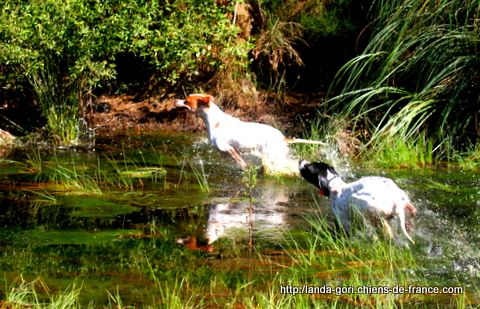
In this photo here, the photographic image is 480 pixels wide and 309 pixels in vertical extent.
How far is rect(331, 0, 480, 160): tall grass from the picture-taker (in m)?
9.66

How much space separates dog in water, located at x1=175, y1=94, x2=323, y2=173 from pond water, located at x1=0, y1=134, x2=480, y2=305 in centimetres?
20

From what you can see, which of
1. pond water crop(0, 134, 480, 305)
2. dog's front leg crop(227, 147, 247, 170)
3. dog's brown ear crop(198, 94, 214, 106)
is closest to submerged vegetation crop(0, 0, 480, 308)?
pond water crop(0, 134, 480, 305)

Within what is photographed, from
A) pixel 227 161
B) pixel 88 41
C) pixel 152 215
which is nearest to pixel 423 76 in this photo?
pixel 227 161

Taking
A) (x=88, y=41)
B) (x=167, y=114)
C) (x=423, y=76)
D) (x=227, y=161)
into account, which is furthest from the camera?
(x=167, y=114)

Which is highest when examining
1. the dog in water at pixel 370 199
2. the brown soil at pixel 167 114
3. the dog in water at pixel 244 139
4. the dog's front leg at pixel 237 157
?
the dog in water at pixel 370 199

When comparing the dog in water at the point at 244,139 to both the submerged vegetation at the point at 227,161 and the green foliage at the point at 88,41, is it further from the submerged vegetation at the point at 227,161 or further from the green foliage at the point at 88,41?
the green foliage at the point at 88,41

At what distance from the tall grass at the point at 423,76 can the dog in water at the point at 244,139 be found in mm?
1176

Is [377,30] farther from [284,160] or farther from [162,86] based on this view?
[162,86]

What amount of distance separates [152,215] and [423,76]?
4.53 m

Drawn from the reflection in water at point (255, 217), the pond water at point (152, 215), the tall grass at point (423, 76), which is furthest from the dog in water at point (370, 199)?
the tall grass at point (423, 76)

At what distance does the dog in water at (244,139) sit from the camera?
888 cm

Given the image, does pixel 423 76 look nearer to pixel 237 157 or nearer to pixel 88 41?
pixel 237 157

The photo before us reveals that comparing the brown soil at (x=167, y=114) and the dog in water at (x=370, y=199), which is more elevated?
the dog in water at (x=370, y=199)

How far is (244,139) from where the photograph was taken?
9.03 m
